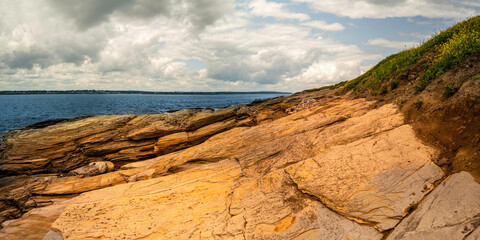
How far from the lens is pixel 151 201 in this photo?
41.1 feet

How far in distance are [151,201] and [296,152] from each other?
8.25 metres

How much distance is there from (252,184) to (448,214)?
24.9 feet

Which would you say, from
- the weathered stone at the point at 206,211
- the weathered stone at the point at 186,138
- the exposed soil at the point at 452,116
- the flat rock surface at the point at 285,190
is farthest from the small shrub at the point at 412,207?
the weathered stone at the point at 186,138

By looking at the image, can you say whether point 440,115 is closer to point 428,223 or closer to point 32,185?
point 428,223

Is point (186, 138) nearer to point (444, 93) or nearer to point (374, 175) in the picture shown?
point (374, 175)

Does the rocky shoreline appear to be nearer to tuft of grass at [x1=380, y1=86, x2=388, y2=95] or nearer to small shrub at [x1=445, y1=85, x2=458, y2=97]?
tuft of grass at [x1=380, y1=86, x2=388, y2=95]

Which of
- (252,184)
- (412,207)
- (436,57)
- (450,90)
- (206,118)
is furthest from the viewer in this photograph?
(206,118)

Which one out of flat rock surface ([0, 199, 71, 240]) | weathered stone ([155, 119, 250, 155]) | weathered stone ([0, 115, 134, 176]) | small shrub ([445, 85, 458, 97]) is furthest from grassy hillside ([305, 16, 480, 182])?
weathered stone ([0, 115, 134, 176])

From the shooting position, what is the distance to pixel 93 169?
19.4 metres

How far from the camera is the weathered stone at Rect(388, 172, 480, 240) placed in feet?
23.3

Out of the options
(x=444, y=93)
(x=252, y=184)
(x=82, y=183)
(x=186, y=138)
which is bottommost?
(x=82, y=183)

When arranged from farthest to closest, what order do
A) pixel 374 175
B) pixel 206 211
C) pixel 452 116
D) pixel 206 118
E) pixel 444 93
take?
pixel 206 118 < pixel 444 93 < pixel 206 211 < pixel 452 116 < pixel 374 175

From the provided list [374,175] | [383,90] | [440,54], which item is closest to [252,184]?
[374,175]

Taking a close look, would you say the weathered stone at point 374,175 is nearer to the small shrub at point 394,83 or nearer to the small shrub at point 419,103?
the small shrub at point 419,103
